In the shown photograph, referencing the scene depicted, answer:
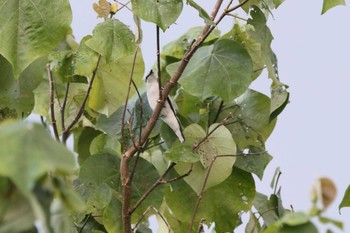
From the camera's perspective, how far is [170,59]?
97 cm

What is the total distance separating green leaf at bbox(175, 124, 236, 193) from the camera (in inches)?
32.3

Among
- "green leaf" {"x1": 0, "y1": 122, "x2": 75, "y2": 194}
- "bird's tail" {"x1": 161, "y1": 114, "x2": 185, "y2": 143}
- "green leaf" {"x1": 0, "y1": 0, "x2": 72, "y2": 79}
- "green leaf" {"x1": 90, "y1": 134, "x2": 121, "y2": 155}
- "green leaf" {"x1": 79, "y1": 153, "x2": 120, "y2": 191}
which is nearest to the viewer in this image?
"green leaf" {"x1": 0, "y1": 122, "x2": 75, "y2": 194}

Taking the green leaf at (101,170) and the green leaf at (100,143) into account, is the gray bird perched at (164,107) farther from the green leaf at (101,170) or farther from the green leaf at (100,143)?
the green leaf at (100,143)

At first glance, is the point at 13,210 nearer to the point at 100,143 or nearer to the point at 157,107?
the point at 157,107

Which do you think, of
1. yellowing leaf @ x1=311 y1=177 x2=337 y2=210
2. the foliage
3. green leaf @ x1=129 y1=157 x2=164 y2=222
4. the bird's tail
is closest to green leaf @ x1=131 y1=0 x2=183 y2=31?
the foliage

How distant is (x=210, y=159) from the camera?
831 millimetres

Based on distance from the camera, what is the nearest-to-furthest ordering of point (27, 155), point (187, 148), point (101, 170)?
point (27, 155) → point (187, 148) → point (101, 170)

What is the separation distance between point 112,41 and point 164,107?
10 centimetres

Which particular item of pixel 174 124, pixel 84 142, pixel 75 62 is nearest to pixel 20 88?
pixel 75 62

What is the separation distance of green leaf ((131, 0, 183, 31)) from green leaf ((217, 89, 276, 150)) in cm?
23

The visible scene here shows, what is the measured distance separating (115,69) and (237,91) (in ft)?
0.62

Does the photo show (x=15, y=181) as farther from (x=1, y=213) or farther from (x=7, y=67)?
(x=7, y=67)

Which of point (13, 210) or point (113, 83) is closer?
point (13, 210)

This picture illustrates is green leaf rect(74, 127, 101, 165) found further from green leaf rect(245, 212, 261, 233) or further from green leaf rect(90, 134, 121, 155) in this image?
green leaf rect(245, 212, 261, 233)
